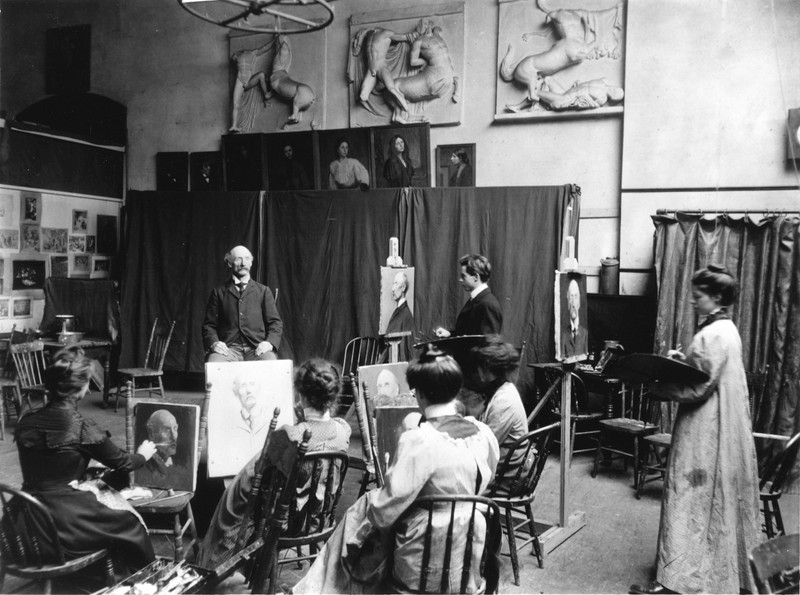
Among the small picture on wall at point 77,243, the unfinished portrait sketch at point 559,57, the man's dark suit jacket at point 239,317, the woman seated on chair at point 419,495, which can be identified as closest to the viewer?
the woman seated on chair at point 419,495

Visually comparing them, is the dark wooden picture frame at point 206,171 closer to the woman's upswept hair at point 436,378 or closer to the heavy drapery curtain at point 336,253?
the heavy drapery curtain at point 336,253

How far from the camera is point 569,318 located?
395 cm

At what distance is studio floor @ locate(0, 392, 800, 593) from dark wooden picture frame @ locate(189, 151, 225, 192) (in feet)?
10.8

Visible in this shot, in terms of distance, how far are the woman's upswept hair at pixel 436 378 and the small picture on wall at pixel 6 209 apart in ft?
21.1

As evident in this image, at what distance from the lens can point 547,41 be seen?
6355 mm

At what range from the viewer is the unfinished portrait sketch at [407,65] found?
673cm

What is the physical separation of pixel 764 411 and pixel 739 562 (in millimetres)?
2612

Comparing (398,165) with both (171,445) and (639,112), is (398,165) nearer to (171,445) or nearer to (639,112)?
(639,112)

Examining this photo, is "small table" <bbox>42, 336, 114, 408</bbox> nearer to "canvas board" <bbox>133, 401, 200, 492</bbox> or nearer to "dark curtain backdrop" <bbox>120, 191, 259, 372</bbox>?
"dark curtain backdrop" <bbox>120, 191, 259, 372</bbox>

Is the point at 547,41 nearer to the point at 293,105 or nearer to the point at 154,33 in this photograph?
the point at 293,105

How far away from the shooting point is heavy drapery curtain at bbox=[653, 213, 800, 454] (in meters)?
4.93

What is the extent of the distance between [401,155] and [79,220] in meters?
3.95

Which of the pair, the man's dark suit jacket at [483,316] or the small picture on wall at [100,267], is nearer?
the man's dark suit jacket at [483,316]

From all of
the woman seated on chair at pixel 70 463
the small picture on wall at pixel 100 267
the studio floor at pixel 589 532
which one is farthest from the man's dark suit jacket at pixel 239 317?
the small picture on wall at pixel 100 267
